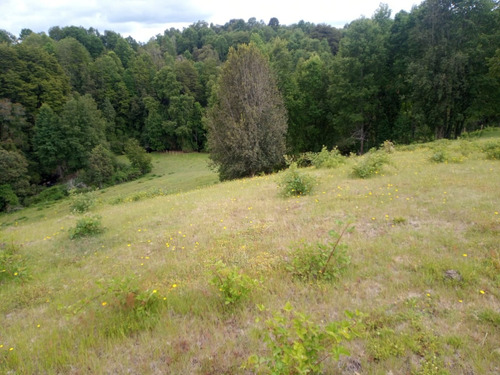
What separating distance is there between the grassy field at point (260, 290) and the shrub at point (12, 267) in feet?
0.10

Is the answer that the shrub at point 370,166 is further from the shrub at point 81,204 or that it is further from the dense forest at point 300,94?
the dense forest at point 300,94

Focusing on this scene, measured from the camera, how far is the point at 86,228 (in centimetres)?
840

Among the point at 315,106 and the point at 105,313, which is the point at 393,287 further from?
the point at 315,106

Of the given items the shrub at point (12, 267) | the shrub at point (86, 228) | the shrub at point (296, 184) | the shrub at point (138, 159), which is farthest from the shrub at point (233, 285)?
the shrub at point (138, 159)

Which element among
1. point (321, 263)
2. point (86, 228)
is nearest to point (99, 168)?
point (86, 228)

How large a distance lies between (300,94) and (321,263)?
1146 inches

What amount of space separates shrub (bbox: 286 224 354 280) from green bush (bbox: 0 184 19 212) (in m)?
Answer: 36.7

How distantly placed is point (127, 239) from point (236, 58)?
1669 centimetres

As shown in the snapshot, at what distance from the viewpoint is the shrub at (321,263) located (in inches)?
179

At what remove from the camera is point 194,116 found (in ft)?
175

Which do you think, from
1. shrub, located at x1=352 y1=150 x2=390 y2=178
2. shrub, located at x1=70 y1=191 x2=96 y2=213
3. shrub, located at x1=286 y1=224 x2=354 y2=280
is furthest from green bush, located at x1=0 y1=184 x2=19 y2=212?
shrub, located at x1=286 y1=224 x2=354 y2=280

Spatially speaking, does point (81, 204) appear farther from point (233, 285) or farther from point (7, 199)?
point (7, 199)

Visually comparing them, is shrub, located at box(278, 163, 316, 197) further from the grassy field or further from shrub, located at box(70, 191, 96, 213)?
shrub, located at box(70, 191, 96, 213)

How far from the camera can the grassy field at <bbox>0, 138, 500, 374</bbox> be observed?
318cm
